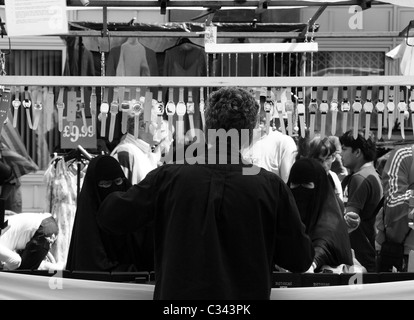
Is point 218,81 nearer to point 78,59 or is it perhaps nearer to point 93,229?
point 93,229

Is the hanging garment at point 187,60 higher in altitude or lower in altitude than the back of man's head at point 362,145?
higher

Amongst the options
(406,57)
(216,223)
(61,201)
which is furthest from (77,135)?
(406,57)

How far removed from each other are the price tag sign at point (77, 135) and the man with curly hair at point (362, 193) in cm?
191

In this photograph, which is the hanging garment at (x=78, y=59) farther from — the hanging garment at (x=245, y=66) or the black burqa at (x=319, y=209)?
the black burqa at (x=319, y=209)

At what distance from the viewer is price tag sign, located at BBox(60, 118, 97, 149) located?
566 centimetres

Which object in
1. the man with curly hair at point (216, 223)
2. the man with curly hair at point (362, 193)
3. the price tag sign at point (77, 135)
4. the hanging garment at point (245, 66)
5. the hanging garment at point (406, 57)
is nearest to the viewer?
the man with curly hair at point (216, 223)

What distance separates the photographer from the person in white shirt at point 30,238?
20.1 ft

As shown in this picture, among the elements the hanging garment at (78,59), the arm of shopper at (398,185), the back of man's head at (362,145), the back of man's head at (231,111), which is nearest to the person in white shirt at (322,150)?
the arm of shopper at (398,185)

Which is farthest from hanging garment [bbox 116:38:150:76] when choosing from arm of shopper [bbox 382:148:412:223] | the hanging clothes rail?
the hanging clothes rail

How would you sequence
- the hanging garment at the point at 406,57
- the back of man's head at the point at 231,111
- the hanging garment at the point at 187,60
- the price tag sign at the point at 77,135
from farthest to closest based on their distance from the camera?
the hanging garment at the point at 187,60
the hanging garment at the point at 406,57
the price tag sign at the point at 77,135
the back of man's head at the point at 231,111

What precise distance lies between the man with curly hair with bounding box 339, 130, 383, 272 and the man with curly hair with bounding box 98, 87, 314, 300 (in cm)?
266

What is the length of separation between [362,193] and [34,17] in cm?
299

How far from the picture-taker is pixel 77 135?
5.92m
